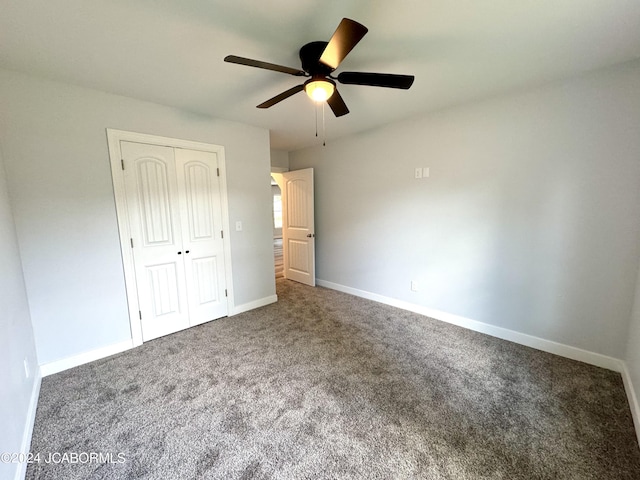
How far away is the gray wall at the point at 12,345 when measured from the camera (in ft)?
4.12

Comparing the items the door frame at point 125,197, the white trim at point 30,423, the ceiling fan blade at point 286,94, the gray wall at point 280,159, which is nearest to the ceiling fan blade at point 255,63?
the ceiling fan blade at point 286,94

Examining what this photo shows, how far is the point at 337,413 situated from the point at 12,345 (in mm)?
2005

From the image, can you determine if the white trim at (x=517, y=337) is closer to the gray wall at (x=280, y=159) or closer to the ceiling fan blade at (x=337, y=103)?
the ceiling fan blade at (x=337, y=103)

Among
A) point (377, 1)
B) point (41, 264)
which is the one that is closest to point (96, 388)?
point (41, 264)

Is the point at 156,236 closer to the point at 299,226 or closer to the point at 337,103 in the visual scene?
the point at 337,103

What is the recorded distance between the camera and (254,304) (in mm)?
3527

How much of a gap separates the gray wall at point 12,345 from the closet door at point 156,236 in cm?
77

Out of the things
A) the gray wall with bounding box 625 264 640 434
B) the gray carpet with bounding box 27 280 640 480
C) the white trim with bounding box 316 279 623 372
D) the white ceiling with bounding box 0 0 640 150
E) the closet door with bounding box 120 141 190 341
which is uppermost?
the white ceiling with bounding box 0 0 640 150

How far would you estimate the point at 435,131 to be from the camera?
9.55 feet

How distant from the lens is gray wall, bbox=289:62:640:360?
2.03 m

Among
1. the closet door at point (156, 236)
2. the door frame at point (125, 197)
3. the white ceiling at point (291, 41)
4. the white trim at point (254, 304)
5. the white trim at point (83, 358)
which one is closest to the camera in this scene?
the white ceiling at point (291, 41)

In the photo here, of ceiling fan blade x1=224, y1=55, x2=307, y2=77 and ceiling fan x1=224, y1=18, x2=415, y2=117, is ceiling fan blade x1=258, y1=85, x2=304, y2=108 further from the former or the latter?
ceiling fan blade x1=224, y1=55, x2=307, y2=77

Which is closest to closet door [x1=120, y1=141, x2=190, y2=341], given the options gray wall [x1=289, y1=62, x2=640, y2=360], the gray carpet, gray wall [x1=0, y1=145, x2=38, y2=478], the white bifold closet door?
the white bifold closet door

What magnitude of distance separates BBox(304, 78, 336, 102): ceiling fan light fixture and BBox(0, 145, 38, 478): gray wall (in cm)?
214
